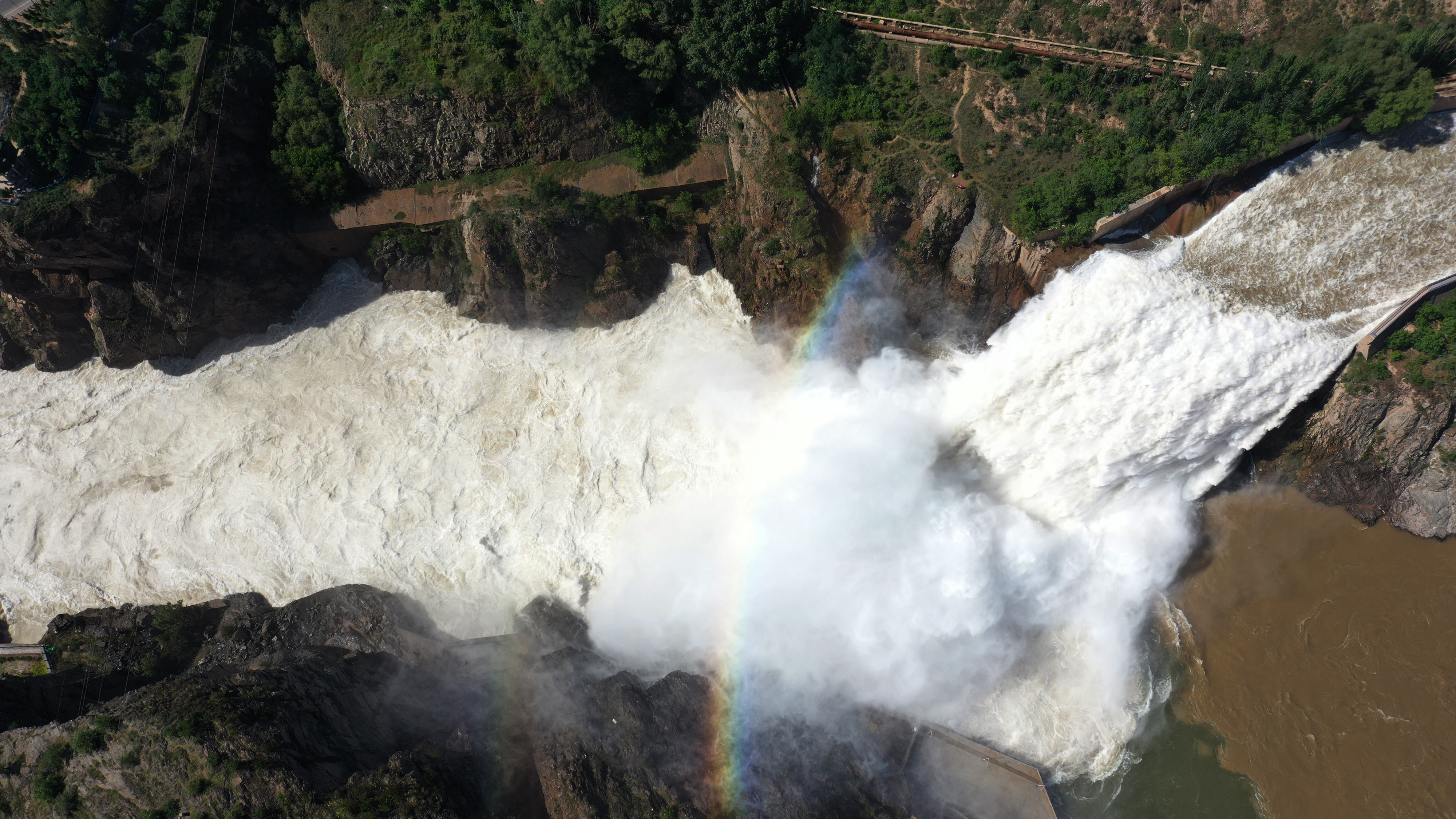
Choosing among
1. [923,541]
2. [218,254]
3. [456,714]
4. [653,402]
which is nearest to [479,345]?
[653,402]

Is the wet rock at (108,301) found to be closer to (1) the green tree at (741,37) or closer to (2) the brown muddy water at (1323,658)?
(1) the green tree at (741,37)

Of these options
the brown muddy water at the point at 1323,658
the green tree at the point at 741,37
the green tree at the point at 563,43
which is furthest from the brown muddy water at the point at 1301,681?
the green tree at the point at 563,43

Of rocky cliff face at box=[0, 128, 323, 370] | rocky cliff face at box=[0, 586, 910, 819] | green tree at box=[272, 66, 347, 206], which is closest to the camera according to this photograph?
rocky cliff face at box=[0, 586, 910, 819]

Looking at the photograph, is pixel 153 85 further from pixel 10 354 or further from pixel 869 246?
pixel 869 246

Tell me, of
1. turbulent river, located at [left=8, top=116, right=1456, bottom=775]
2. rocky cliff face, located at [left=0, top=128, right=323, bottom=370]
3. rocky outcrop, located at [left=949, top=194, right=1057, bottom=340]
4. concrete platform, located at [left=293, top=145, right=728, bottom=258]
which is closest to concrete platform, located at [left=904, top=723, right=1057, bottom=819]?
turbulent river, located at [left=8, top=116, right=1456, bottom=775]

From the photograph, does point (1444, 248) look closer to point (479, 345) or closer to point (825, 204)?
point (825, 204)

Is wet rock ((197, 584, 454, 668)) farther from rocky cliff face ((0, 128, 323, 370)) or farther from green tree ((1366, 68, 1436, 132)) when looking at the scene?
green tree ((1366, 68, 1436, 132))
